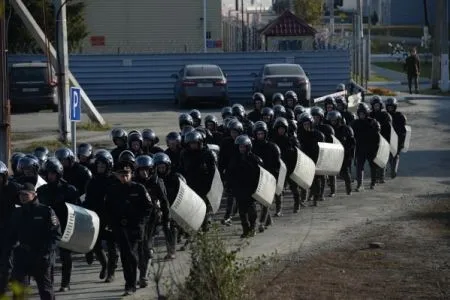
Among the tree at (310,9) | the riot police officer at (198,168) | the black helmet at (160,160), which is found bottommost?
the riot police officer at (198,168)

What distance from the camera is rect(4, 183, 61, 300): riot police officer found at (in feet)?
39.4

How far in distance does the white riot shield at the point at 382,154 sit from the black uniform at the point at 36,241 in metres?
10.7

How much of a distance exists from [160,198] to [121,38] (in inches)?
1636

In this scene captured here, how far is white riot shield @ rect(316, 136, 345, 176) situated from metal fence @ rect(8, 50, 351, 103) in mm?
21189

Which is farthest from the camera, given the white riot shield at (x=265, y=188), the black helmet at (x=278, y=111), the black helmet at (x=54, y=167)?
the black helmet at (x=278, y=111)

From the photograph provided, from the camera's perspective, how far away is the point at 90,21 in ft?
179

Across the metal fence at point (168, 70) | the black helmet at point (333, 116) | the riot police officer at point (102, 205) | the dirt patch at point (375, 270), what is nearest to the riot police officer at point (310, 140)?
the black helmet at point (333, 116)

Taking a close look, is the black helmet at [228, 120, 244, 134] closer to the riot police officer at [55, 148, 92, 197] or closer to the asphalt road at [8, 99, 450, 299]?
the asphalt road at [8, 99, 450, 299]

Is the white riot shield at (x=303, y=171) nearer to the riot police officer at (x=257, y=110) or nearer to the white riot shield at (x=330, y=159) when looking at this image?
the white riot shield at (x=330, y=159)

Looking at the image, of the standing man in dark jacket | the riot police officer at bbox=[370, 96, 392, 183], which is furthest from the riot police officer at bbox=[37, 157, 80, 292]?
the standing man in dark jacket

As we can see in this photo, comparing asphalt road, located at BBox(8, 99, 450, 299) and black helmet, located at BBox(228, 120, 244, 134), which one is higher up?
black helmet, located at BBox(228, 120, 244, 134)

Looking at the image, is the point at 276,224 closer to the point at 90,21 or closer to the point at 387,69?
the point at 90,21

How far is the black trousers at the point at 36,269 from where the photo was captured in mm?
12086

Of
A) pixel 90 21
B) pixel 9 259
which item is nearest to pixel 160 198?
pixel 9 259
